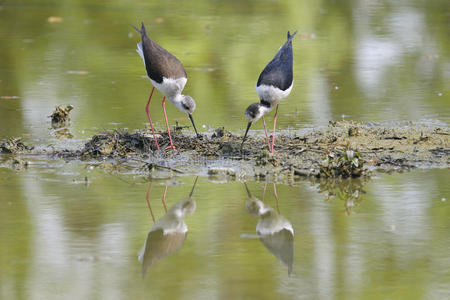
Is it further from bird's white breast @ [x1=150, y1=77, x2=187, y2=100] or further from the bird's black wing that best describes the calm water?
the bird's black wing

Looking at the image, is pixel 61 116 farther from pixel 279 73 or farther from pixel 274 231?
pixel 274 231

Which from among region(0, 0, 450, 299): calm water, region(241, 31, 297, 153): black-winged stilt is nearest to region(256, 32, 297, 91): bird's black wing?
region(241, 31, 297, 153): black-winged stilt

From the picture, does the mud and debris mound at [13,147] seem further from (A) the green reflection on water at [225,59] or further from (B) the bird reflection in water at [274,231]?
(B) the bird reflection in water at [274,231]

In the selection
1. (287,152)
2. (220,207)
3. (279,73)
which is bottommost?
(220,207)

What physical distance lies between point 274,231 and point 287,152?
2031 mm

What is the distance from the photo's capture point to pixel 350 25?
15195 millimetres

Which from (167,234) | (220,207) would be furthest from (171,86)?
(167,234)

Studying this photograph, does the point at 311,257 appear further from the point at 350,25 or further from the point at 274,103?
the point at 350,25

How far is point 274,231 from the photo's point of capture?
525 cm

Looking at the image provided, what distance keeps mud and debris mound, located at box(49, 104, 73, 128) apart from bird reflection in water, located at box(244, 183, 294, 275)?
10.5 feet

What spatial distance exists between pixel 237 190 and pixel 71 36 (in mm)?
9168

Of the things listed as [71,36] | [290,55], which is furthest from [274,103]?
[71,36]

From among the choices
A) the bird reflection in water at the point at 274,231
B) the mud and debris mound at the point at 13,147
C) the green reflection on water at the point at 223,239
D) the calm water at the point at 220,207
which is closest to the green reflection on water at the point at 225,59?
the calm water at the point at 220,207

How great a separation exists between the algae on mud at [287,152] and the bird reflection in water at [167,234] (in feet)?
3.07
